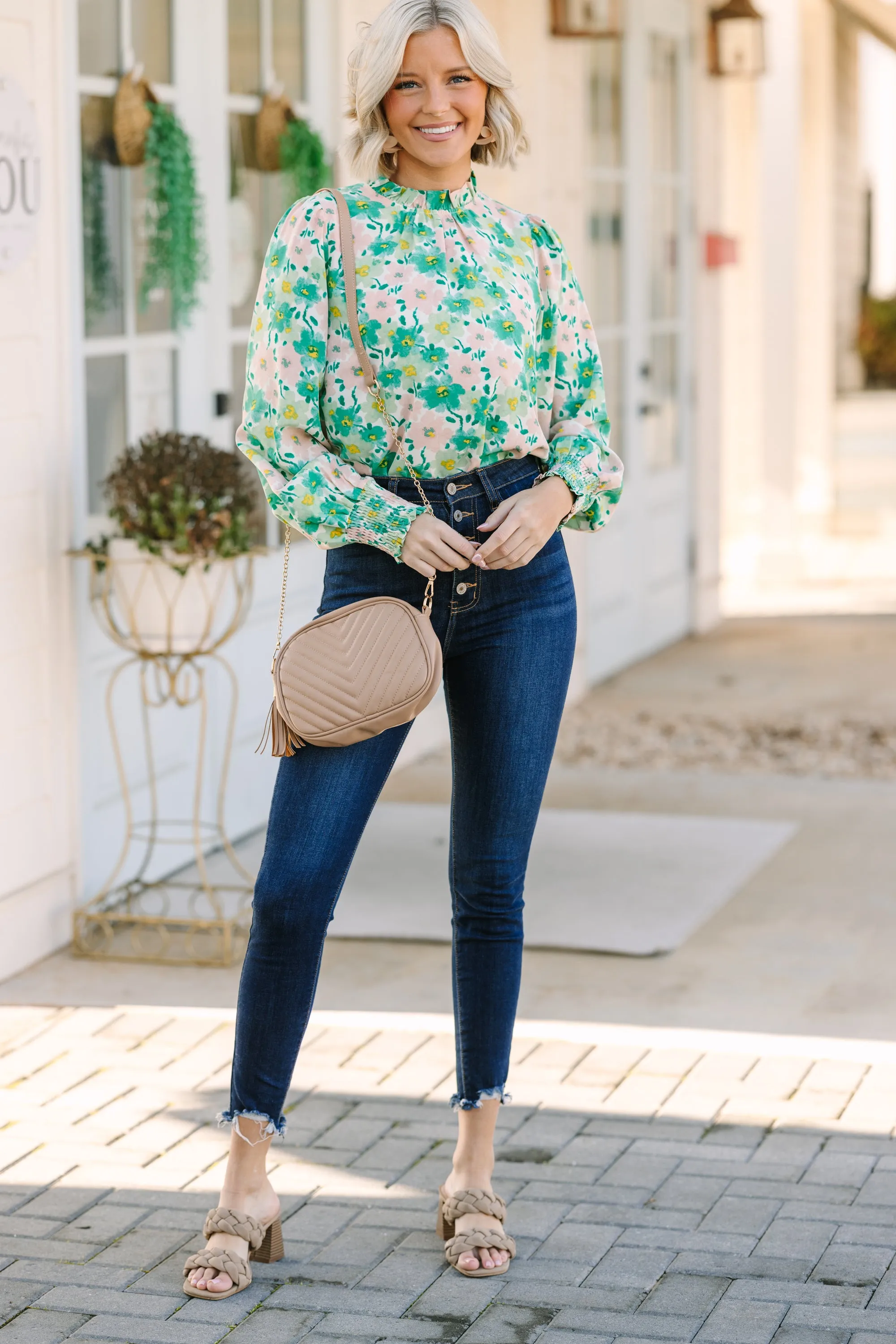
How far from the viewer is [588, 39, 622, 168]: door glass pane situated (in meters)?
7.42

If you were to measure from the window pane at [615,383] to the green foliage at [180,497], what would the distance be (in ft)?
12.1

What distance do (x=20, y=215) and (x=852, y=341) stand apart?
15200 millimetres

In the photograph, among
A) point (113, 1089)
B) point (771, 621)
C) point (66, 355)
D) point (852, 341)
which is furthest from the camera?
point (852, 341)

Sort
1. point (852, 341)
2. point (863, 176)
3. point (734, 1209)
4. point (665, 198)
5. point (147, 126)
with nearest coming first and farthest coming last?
point (734, 1209) → point (147, 126) → point (665, 198) → point (852, 341) → point (863, 176)

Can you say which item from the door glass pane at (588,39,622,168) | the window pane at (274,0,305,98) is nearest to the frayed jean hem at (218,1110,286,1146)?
the window pane at (274,0,305,98)

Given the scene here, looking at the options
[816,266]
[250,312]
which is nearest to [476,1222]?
[250,312]

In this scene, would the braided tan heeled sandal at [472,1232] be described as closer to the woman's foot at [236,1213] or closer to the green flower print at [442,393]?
the woman's foot at [236,1213]

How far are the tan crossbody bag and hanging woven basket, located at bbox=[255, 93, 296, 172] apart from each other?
2.82 metres

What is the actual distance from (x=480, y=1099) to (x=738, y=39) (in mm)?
6651

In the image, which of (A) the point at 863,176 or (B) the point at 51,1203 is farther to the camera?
(A) the point at 863,176

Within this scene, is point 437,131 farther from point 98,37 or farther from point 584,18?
point 584,18

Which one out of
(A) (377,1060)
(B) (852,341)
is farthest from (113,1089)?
(B) (852,341)

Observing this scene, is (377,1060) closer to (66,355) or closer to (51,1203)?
(51,1203)

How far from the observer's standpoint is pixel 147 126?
14.7 ft
